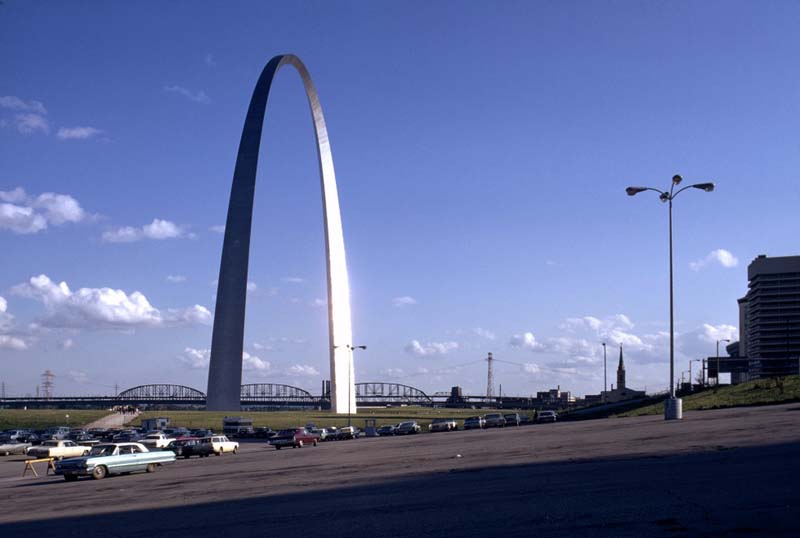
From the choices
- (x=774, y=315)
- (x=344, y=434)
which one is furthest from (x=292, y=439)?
(x=774, y=315)

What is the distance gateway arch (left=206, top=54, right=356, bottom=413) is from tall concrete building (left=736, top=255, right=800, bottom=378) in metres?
46.9

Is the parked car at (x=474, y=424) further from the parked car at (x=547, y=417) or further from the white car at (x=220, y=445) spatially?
the white car at (x=220, y=445)

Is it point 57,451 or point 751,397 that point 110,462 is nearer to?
point 57,451

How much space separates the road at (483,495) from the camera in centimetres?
1334

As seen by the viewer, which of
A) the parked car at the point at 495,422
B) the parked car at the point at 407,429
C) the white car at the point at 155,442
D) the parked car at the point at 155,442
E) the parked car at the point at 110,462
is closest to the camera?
the parked car at the point at 110,462

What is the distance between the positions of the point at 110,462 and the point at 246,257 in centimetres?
3965

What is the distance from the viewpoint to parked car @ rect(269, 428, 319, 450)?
170 ft

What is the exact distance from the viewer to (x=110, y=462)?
31.2 m

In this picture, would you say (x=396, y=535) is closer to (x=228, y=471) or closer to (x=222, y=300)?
(x=228, y=471)

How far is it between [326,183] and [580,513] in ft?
206

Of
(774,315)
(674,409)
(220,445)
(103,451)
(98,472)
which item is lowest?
(220,445)

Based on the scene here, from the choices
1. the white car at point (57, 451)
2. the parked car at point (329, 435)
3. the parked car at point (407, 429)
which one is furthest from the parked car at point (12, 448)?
the parked car at point (407, 429)

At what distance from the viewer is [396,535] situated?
13164mm

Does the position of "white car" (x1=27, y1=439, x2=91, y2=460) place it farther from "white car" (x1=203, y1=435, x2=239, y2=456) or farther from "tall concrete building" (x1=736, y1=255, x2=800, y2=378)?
"tall concrete building" (x1=736, y1=255, x2=800, y2=378)
